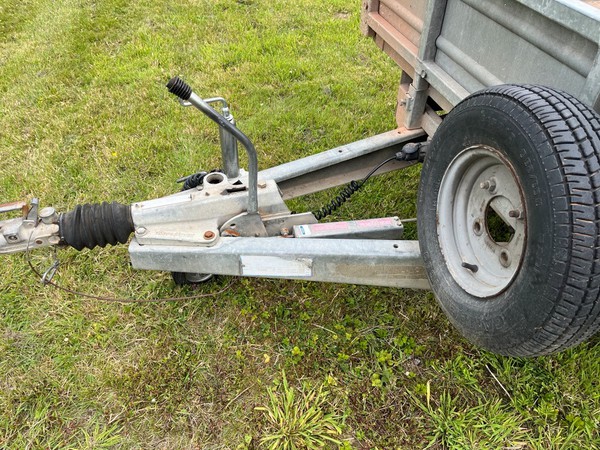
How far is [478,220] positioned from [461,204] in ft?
0.31

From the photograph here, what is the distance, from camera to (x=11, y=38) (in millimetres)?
5590

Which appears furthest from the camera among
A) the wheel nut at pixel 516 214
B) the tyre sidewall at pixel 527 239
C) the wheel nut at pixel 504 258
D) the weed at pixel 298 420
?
the weed at pixel 298 420

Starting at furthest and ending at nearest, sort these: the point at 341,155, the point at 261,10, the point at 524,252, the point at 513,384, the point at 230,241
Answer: the point at 261,10 → the point at 341,155 → the point at 513,384 → the point at 230,241 → the point at 524,252

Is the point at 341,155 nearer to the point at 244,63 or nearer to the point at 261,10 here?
the point at 244,63

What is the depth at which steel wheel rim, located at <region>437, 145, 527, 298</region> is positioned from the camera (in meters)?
1.77

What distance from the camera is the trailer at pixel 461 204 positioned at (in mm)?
1438

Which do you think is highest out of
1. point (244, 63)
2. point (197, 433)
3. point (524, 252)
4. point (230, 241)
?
point (524, 252)

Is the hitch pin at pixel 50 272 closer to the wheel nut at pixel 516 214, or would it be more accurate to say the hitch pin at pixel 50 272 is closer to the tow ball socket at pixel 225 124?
the tow ball socket at pixel 225 124

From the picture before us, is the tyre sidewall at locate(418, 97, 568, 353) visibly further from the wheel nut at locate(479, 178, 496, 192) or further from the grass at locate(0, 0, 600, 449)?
the grass at locate(0, 0, 600, 449)

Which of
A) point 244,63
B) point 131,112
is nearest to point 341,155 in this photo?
point 131,112

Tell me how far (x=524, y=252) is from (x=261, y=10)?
5.23 m

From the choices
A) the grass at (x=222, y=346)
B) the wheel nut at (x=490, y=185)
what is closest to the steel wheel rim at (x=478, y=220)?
the wheel nut at (x=490, y=185)

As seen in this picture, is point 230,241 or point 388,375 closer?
point 230,241

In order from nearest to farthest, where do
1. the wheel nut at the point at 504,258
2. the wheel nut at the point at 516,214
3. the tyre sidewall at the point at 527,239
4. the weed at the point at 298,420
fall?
1. the tyre sidewall at the point at 527,239
2. the wheel nut at the point at 516,214
3. the wheel nut at the point at 504,258
4. the weed at the point at 298,420
